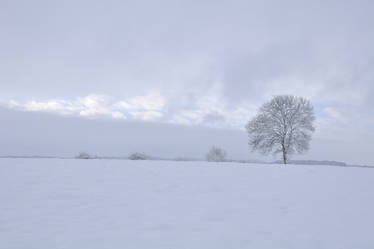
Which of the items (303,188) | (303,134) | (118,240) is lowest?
(118,240)

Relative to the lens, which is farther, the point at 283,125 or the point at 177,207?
the point at 283,125

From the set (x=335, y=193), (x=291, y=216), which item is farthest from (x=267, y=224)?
(x=335, y=193)

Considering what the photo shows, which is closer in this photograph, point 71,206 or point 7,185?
point 71,206

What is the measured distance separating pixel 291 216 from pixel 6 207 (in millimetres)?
7675

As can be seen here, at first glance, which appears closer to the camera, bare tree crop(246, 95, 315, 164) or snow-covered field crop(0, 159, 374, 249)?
snow-covered field crop(0, 159, 374, 249)

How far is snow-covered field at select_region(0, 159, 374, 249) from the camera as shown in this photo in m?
5.25

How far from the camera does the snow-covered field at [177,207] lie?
5254 mm

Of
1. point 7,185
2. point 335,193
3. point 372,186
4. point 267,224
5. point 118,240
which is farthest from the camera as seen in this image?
point 372,186

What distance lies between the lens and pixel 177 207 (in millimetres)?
7129

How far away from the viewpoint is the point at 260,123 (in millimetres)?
26641

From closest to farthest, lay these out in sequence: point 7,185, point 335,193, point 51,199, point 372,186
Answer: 1. point 51,199
2. point 7,185
3. point 335,193
4. point 372,186

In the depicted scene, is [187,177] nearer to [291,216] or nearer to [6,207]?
[291,216]

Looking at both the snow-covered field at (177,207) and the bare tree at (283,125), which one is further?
the bare tree at (283,125)

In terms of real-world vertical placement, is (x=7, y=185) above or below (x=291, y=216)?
above
